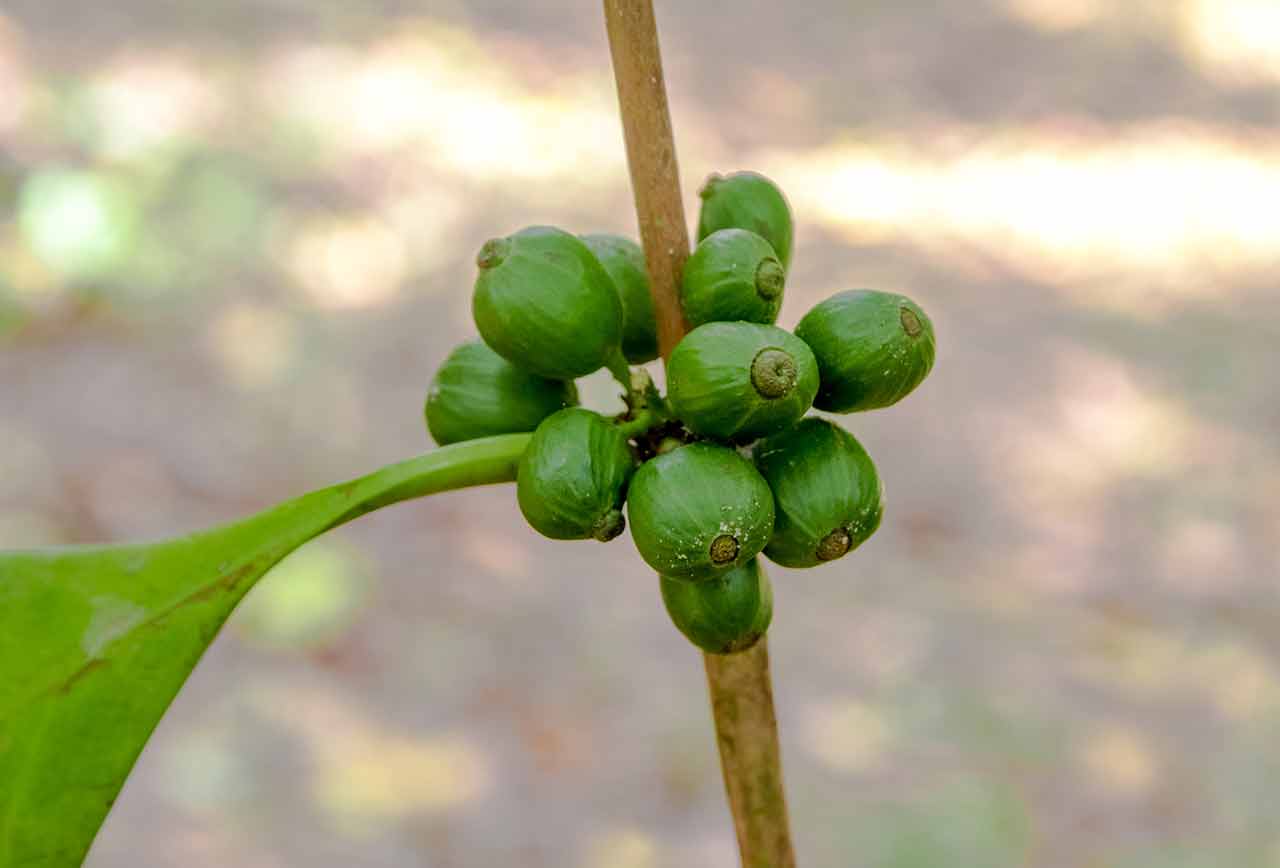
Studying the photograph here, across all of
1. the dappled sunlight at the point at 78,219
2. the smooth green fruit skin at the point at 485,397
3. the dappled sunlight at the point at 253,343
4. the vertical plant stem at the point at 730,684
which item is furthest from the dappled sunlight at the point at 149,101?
the vertical plant stem at the point at 730,684

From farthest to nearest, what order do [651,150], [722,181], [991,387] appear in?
[991,387] < [722,181] < [651,150]

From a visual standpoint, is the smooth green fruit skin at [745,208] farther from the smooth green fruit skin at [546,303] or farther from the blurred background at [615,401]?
the blurred background at [615,401]

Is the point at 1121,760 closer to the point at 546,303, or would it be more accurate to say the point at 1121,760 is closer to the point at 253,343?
the point at 253,343

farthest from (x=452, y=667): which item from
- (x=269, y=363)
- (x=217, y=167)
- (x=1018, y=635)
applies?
(x=217, y=167)

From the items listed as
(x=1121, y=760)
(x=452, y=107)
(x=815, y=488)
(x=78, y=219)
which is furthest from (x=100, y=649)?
(x=452, y=107)

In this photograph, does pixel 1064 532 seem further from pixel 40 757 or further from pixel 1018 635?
pixel 40 757

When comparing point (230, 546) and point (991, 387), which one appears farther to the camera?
point (991, 387)

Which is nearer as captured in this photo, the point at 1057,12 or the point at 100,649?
the point at 100,649
